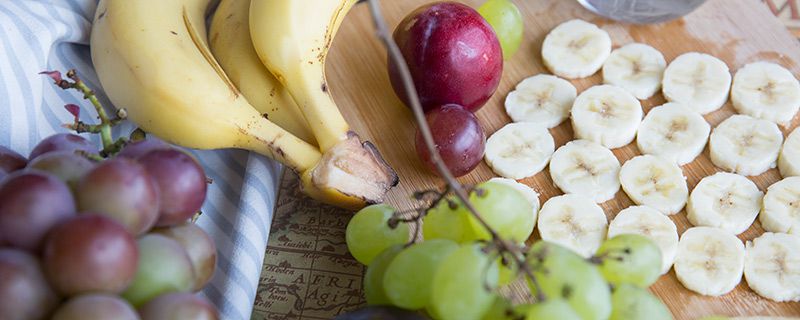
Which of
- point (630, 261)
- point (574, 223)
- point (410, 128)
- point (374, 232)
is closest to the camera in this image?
point (630, 261)

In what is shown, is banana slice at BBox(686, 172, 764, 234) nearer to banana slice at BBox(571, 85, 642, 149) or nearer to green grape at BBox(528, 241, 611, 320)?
banana slice at BBox(571, 85, 642, 149)

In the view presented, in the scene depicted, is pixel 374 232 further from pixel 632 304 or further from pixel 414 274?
pixel 632 304

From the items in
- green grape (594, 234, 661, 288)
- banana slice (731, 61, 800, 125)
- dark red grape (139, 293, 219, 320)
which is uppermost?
dark red grape (139, 293, 219, 320)

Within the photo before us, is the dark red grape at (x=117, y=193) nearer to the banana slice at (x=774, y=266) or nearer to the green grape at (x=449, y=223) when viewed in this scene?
the green grape at (x=449, y=223)

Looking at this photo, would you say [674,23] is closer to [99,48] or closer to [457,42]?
[457,42]

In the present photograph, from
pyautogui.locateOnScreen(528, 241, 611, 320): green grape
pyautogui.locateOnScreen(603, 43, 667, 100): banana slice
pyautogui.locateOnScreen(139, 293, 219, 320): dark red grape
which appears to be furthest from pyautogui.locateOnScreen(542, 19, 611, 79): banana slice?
pyautogui.locateOnScreen(139, 293, 219, 320): dark red grape

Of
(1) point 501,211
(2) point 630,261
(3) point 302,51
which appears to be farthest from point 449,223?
(3) point 302,51
